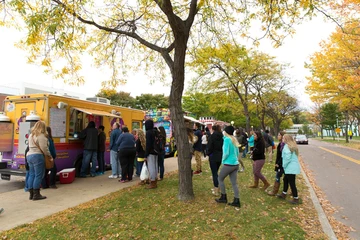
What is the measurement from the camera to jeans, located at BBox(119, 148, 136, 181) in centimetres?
770

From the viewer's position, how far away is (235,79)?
57.2 feet

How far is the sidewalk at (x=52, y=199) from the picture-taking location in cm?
481

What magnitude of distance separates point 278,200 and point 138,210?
3477 millimetres

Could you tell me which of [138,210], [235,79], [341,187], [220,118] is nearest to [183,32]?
[138,210]

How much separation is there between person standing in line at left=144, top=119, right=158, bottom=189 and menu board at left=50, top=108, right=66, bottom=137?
3.07 metres

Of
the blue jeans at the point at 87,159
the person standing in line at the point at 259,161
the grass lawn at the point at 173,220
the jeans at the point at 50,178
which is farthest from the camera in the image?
the blue jeans at the point at 87,159

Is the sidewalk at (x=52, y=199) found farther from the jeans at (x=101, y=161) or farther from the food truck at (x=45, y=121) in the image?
the jeans at (x=101, y=161)

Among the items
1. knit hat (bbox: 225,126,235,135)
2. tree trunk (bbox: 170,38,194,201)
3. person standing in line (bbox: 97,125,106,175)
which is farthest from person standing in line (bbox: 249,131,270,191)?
person standing in line (bbox: 97,125,106,175)

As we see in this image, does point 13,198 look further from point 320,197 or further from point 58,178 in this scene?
point 320,197

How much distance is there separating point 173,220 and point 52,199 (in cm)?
338

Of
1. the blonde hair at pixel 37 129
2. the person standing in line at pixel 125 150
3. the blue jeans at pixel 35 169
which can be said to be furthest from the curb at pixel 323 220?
the blonde hair at pixel 37 129

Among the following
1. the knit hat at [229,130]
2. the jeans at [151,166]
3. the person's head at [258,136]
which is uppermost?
the knit hat at [229,130]

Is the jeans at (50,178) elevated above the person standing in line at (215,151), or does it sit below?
below

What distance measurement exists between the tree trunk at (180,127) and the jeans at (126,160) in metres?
2.66
